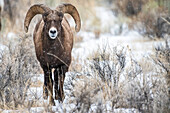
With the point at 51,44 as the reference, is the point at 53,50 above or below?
below

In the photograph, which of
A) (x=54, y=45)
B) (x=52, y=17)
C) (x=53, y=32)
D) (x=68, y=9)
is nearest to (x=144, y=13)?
(x=68, y=9)

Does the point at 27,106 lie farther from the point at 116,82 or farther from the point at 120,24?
the point at 120,24

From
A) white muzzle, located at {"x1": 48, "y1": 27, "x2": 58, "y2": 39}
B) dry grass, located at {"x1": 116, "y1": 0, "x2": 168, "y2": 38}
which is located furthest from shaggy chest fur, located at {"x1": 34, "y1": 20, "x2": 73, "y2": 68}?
dry grass, located at {"x1": 116, "y1": 0, "x2": 168, "y2": 38}

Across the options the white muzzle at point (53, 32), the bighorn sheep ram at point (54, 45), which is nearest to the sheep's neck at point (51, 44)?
the bighorn sheep ram at point (54, 45)

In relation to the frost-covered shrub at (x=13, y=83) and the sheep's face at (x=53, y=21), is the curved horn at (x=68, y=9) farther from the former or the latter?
the frost-covered shrub at (x=13, y=83)

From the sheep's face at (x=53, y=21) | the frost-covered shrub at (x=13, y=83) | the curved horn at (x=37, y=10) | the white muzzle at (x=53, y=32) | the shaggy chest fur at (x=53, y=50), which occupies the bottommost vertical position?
the frost-covered shrub at (x=13, y=83)

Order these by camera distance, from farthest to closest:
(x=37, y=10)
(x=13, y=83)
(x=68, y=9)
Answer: (x=68, y=9), (x=37, y=10), (x=13, y=83)

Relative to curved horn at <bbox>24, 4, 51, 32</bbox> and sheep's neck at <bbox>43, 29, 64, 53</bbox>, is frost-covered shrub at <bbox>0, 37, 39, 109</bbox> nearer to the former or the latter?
sheep's neck at <bbox>43, 29, 64, 53</bbox>

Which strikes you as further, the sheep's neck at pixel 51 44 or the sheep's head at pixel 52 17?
the sheep's neck at pixel 51 44

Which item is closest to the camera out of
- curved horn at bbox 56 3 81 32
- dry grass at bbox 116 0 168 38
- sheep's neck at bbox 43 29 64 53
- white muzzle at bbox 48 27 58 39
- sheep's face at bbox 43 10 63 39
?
white muzzle at bbox 48 27 58 39

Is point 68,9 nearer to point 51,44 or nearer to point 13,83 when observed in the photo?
point 51,44

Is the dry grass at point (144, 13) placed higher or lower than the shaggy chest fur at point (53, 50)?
higher

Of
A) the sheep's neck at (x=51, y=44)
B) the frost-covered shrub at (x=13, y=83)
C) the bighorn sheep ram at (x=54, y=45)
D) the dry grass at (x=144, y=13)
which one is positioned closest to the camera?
the frost-covered shrub at (x=13, y=83)

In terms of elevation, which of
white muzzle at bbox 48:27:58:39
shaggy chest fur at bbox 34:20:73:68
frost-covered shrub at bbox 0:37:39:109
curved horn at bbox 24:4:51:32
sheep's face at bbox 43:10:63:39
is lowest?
frost-covered shrub at bbox 0:37:39:109
